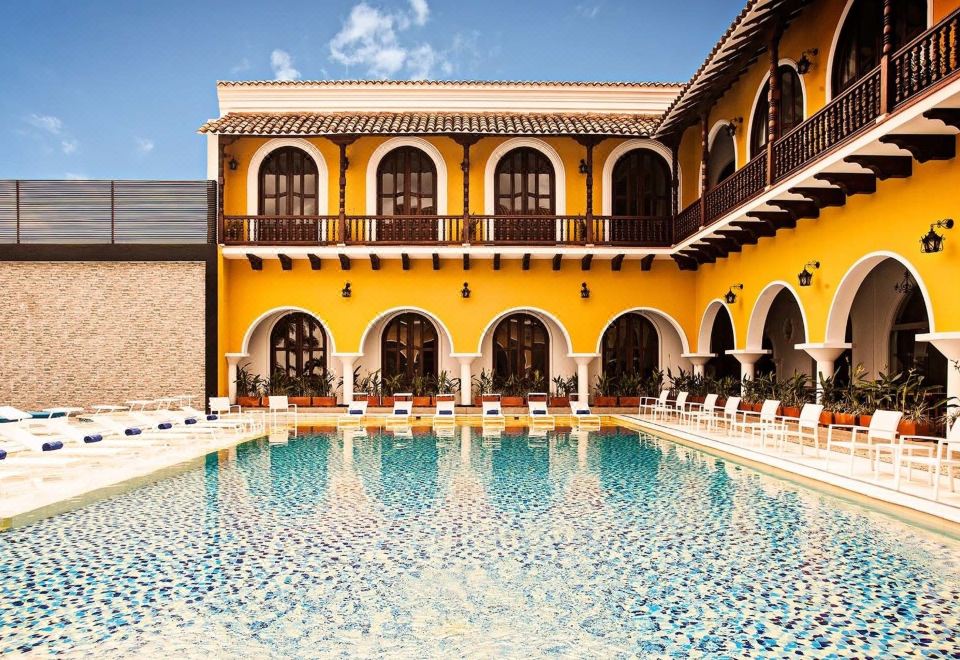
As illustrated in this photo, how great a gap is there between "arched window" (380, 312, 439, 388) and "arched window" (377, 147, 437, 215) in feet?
10.3

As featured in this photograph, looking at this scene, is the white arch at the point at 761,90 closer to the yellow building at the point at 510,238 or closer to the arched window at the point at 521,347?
the yellow building at the point at 510,238

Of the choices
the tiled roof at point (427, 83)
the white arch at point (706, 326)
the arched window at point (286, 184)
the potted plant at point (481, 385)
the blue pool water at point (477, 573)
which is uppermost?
the tiled roof at point (427, 83)

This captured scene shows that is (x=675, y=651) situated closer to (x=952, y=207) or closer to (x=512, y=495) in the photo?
(x=512, y=495)

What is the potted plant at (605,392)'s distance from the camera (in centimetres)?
1894

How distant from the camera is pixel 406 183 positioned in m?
19.3

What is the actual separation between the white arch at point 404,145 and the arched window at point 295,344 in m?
3.85

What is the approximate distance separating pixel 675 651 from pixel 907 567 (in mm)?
2691

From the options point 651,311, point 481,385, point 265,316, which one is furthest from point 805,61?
point 265,316

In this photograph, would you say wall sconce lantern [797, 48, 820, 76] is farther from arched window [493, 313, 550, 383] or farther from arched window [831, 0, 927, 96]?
→ arched window [493, 313, 550, 383]

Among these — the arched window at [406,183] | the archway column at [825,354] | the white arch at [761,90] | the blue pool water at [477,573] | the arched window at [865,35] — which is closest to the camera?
the blue pool water at [477,573]

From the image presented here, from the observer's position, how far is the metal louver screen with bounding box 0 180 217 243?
18047 millimetres

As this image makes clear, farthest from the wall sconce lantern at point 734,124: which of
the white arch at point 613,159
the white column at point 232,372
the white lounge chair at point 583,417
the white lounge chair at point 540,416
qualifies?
the white column at point 232,372

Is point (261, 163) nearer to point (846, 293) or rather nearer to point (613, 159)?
point (613, 159)

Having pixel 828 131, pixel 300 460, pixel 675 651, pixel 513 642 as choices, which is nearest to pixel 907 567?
pixel 675 651
